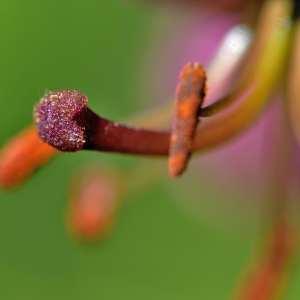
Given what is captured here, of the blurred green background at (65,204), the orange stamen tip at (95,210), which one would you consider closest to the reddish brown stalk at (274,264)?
the orange stamen tip at (95,210)

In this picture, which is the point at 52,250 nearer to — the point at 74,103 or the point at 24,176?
the point at 24,176

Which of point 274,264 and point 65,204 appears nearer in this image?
point 274,264

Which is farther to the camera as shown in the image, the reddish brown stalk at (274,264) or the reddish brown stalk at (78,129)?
the reddish brown stalk at (274,264)

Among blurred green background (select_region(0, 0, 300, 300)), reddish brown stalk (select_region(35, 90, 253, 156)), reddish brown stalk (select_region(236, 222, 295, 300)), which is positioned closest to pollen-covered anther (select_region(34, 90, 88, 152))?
reddish brown stalk (select_region(35, 90, 253, 156))

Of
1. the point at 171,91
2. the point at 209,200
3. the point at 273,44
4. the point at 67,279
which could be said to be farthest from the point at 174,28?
the point at 273,44

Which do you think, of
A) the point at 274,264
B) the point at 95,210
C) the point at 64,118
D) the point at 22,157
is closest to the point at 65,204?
the point at 95,210

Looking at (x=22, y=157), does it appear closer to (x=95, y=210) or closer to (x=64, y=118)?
(x=64, y=118)

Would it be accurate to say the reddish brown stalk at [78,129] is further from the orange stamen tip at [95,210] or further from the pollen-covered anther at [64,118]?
the orange stamen tip at [95,210]

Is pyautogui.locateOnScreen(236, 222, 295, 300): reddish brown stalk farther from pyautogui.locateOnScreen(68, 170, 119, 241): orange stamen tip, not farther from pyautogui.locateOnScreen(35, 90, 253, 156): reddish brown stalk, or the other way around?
pyautogui.locateOnScreen(35, 90, 253, 156): reddish brown stalk
